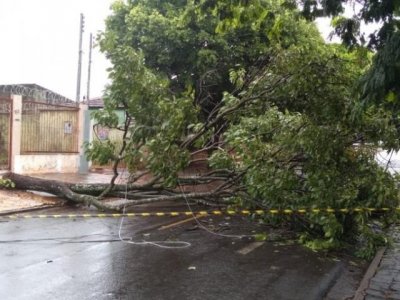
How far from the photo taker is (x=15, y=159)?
16000 mm

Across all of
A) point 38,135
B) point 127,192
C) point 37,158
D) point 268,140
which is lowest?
point 127,192

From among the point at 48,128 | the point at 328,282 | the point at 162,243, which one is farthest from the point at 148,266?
the point at 48,128

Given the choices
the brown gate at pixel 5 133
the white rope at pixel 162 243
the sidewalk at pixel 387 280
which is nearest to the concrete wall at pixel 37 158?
the brown gate at pixel 5 133

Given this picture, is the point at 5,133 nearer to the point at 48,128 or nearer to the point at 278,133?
the point at 48,128

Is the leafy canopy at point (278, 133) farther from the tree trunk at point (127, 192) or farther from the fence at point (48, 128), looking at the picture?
the fence at point (48, 128)

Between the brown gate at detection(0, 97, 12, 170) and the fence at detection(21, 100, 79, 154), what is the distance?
1.99ft

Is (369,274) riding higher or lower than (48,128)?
lower

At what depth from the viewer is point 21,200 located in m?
11.7

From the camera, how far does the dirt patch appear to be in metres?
11.0

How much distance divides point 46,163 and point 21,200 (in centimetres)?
622

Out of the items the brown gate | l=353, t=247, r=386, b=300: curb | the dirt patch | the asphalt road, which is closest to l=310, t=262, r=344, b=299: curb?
the asphalt road

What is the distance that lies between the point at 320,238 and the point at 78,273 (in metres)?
4.20

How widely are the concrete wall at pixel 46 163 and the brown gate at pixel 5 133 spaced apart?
0.31m

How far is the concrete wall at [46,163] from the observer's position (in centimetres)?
1634
